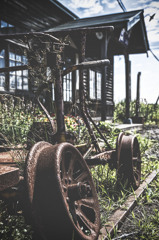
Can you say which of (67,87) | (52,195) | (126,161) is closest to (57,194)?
(52,195)

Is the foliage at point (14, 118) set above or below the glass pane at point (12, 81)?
below

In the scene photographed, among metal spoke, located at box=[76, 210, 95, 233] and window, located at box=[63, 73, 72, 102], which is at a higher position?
window, located at box=[63, 73, 72, 102]

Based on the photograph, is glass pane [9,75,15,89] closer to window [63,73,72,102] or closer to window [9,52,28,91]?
window [9,52,28,91]

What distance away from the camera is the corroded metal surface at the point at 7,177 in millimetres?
1561

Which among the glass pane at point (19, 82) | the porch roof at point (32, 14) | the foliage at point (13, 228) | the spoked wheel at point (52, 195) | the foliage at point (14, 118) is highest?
the porch roof at point (32, 14)

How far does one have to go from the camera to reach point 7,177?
1600 mm

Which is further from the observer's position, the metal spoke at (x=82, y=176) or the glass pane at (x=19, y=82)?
the glass pane at (x=19, y=82)

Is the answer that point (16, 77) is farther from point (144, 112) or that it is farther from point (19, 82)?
point (144, 112)

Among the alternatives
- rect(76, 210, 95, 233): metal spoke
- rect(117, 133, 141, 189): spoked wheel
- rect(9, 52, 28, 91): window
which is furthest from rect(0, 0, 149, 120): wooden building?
rect(76, 210, 95, 233): metal spoke

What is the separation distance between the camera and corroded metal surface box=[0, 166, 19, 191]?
156 centimetres

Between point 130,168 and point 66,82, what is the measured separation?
9.02 metres

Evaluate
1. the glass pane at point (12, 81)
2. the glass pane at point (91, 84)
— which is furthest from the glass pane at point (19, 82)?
the glass pane at point (91, 84)

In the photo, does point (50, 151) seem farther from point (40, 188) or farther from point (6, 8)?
point (6, 8)

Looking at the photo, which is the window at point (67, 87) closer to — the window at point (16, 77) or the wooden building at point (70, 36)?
the wooden building at point (70, 36)
